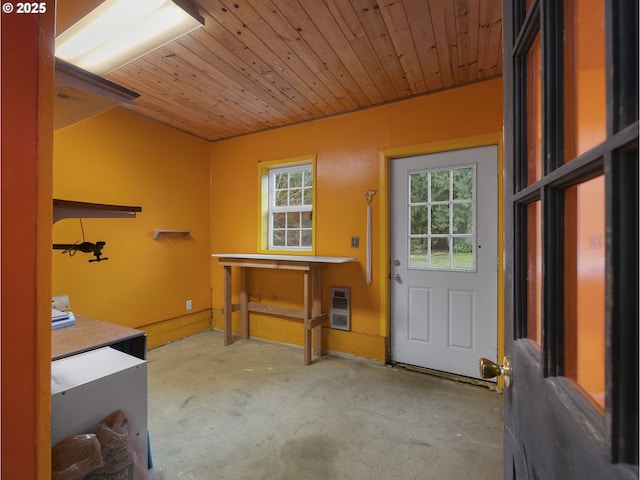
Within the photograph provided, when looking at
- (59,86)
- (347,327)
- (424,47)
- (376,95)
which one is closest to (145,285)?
(347,327)

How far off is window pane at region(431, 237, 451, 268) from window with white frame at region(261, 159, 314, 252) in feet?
4.29

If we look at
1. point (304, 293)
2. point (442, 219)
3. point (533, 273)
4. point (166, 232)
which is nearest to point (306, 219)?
point (304, 293)

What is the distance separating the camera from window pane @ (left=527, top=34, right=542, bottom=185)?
641 mm

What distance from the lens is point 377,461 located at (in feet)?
5.52

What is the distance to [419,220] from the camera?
9.29ft

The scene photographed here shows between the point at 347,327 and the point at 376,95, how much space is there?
235 centimetres

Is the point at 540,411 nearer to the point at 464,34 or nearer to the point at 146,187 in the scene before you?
the point at 464,34

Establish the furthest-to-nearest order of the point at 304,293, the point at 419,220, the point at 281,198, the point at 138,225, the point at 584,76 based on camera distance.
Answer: the point at 281,198, the point at 138,225, the point at 304,293, the point at 419,220, the point at 584,76

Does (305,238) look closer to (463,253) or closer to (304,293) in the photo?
(304,293)

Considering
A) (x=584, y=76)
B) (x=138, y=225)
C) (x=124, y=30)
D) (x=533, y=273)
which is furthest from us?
(x=138, y=225)

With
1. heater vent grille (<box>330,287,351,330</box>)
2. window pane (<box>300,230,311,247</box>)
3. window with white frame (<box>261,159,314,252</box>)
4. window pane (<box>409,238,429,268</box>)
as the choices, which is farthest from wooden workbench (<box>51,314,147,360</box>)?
window pane (<box>409,238,429,268</box>)

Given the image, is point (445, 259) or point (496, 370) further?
point (445, 259)

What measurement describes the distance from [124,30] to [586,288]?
8.30ft

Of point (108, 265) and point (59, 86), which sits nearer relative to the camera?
point (59, 86)
